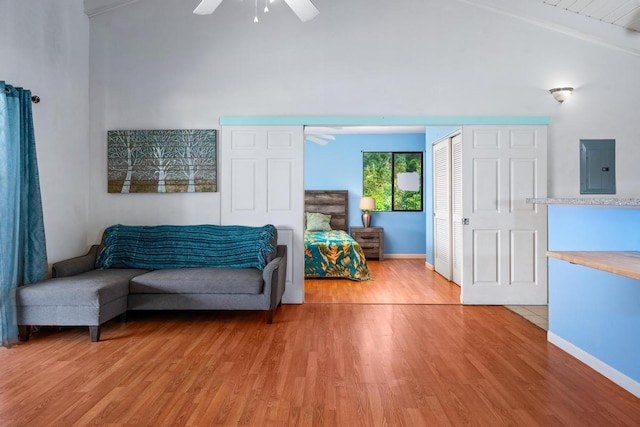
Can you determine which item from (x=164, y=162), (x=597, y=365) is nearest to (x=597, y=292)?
(x=597, y=365)

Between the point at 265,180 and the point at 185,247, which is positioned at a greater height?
the point at 265,180

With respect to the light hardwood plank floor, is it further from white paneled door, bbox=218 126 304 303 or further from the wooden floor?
the wooden floor

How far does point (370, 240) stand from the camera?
8086 mm

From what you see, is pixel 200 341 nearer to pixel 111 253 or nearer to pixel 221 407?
pixel 221 407

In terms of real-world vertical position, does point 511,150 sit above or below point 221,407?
above

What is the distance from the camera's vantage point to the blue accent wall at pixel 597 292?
2535 millimetres

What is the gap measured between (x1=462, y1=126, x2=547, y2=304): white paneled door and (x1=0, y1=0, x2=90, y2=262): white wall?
13.3 feet

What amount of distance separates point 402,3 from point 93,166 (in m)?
3.79

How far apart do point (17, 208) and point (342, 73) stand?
3273 millimetres

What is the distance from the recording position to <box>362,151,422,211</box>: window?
27.8 ft

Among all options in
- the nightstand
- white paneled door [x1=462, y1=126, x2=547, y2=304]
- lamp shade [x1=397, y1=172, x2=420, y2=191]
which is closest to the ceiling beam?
white paneled door [x1=462, y1=126, x2=547, y2=304]

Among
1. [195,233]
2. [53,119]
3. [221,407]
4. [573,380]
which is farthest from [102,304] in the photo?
[573,380]

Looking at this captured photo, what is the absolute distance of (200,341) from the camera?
11.1 ft

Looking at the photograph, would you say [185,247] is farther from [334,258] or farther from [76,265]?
[334,258]
